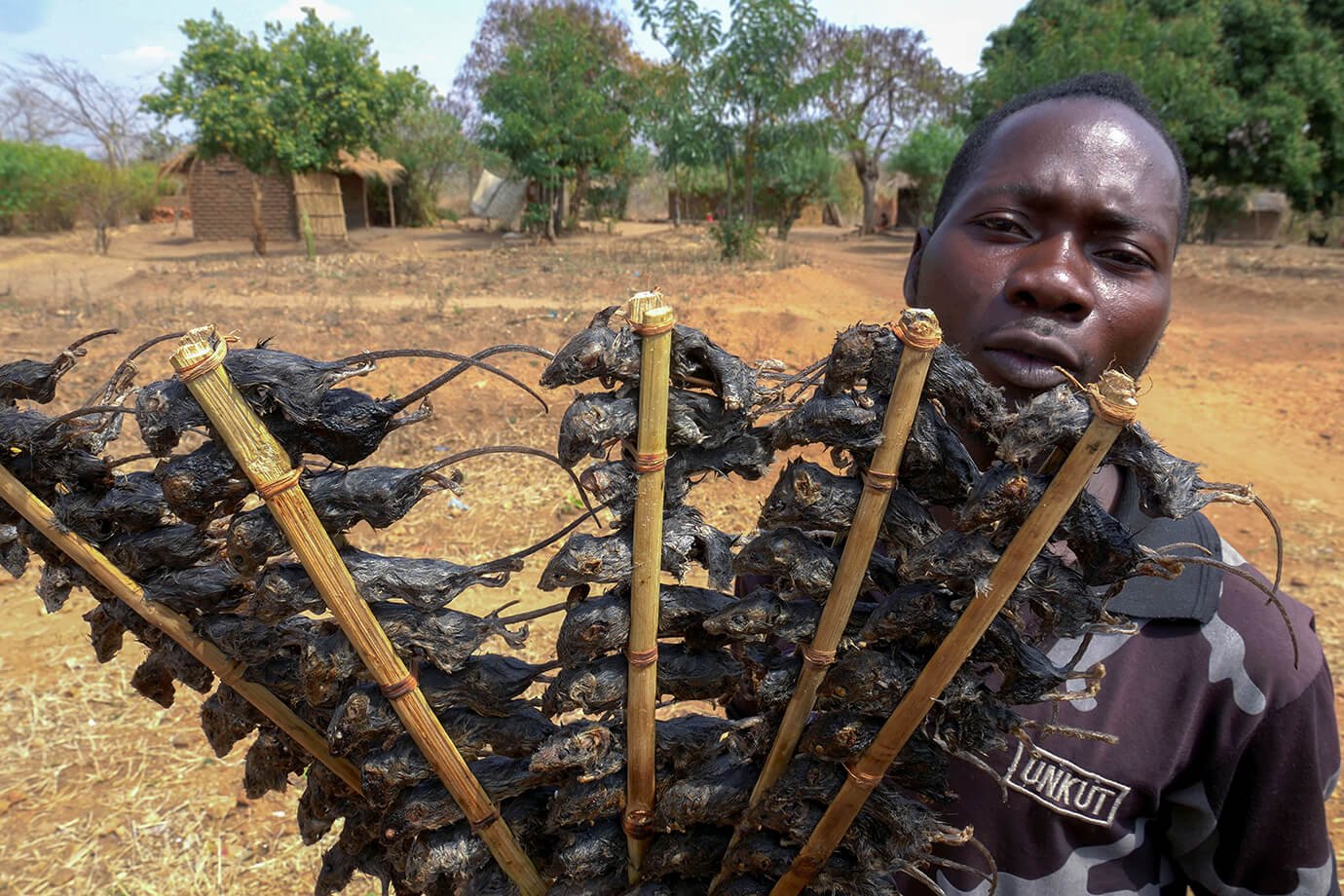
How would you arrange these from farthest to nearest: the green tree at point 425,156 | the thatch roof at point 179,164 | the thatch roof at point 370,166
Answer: the green tree at point 425,156
the thatch roof at point 370,166
the thatch roof at point 179,164

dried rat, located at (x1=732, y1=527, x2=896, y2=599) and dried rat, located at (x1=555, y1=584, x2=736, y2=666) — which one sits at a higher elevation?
dried rat, located at (x1=732, y1=527, x2=896, y2=599)

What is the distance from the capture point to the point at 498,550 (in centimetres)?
470

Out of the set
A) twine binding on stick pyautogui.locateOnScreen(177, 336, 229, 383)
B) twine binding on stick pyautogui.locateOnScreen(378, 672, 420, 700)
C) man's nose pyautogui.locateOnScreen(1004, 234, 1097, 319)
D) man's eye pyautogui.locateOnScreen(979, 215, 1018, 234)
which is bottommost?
twine binding on stick pyautogui.locateOnScreen(378, 672, 420, 700)

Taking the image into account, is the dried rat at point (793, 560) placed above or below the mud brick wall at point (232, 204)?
below

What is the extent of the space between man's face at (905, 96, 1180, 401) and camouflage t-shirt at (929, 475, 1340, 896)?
0.82 ft

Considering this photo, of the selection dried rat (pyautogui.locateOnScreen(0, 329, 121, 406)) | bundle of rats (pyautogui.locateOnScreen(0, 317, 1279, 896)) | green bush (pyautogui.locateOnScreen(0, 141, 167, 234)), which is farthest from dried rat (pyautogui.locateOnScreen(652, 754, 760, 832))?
green bush (pyautogui.locateOnScreen(0, 141, 167, 234))

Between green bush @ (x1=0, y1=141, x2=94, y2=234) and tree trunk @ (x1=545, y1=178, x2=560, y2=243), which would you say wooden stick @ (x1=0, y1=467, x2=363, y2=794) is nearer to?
tree trunk @ (x1=545, y1=178, x2=560, y2=243)

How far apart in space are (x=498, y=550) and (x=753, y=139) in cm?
1283

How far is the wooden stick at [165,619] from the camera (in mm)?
1027

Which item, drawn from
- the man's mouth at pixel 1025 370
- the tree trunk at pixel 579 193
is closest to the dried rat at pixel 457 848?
the man's mouth at pixel 1025 370

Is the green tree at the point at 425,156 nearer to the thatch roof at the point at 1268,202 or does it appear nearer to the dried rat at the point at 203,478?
the thatch roof at the point at 1268,202

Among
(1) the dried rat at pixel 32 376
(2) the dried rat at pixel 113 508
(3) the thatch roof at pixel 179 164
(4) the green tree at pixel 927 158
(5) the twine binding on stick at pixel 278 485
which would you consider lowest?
(2) the dried rat at pixel 113 508

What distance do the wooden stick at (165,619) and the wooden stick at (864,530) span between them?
62cm

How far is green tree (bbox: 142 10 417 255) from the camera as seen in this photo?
57.5 ft
